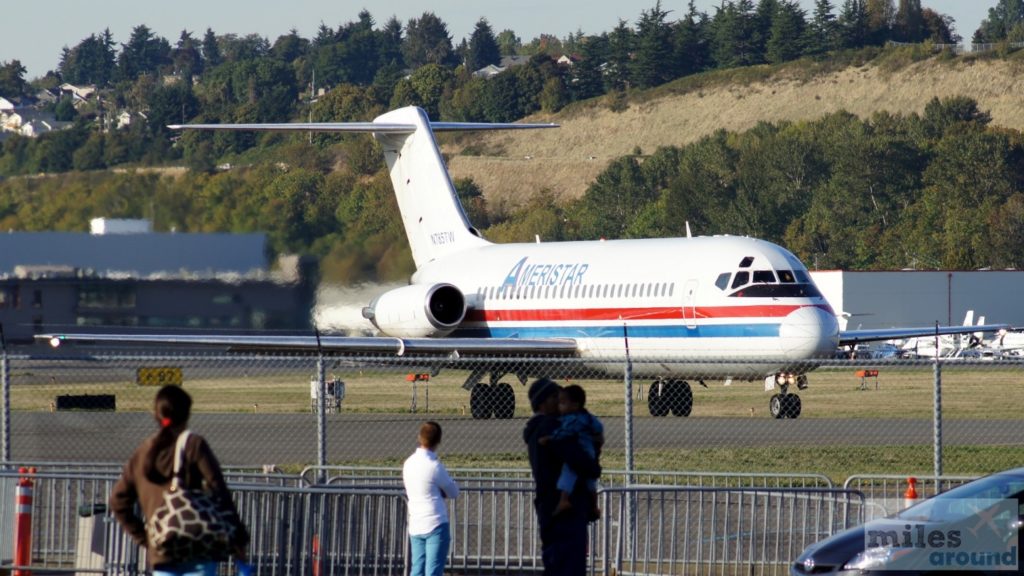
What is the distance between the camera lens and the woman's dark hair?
8055 mm

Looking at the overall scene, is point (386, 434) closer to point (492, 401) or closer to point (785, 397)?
point (492, 401)

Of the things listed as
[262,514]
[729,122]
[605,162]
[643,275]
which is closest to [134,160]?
[643,275]

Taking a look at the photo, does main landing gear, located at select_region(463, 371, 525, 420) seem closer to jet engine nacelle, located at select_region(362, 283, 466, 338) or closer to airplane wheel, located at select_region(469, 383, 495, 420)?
airplane wheel, located at select_region(469, 383, 495, 420)

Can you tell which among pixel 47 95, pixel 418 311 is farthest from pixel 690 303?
pixel 47 95

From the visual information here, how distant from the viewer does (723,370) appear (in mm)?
25281

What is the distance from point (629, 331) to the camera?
27297 millimetres

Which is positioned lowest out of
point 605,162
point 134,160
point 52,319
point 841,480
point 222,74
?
point 841,480

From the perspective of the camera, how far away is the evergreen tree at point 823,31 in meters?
150

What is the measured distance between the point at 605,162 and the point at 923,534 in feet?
388

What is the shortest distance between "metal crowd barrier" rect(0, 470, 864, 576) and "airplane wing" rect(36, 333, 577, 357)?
11.5 metres

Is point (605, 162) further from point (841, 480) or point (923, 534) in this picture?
point (923, 534)

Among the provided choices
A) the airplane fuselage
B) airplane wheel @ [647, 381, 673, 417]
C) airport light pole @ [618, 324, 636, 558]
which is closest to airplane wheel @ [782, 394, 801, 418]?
the airplane fuselage

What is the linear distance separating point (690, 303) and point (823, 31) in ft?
432

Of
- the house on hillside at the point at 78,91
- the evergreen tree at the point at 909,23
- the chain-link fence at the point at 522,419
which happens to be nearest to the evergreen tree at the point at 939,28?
the evergreen tree at the point at 909,23
